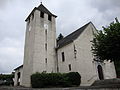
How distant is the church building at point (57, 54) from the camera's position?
20.4 meters

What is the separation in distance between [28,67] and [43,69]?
2693mm

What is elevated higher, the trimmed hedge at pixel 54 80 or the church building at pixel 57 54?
the church building at pixel 57 54

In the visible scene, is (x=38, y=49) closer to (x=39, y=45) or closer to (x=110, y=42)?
(x=39, y=45)

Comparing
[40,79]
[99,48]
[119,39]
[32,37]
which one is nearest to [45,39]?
[32,37]

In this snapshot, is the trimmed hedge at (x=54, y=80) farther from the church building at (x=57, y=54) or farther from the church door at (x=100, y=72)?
the church door at (x=100, y=72)

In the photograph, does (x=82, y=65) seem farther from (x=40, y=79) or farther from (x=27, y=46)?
(x=27, y=46)

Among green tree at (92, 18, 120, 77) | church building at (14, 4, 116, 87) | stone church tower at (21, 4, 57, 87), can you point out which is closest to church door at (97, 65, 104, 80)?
church building at (14, 4, 116, 87)

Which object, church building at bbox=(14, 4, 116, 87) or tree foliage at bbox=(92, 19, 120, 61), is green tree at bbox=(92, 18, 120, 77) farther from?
church building at bbox=(14, 4, 116, 87)

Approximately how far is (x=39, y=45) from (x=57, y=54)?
3730 mm

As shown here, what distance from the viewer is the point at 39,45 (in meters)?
22.6

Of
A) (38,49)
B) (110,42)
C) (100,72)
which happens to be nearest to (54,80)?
(38,49)

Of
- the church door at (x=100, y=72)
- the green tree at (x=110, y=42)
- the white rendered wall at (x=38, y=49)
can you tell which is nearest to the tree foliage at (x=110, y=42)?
the green tree at (x=110, y=42)

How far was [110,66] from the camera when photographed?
941 inches

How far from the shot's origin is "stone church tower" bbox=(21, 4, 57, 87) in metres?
21.5
